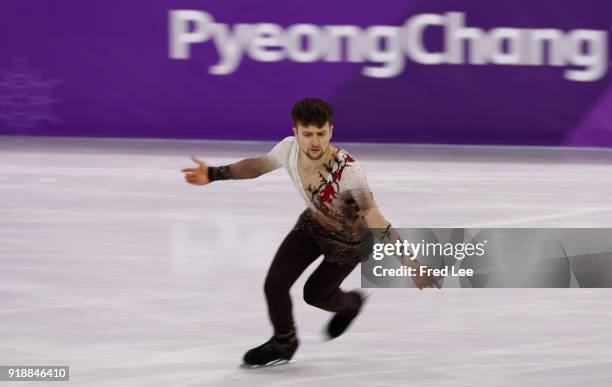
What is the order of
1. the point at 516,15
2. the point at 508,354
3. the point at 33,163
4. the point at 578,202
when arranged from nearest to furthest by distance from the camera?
1. the point at 508,354
2. the point at 578,202
3. the point at 33,163
4. the point at 516,15

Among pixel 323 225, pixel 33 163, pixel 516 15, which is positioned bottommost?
pixel 33 163

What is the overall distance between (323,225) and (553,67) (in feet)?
26.5

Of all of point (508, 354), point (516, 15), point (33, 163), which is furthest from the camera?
A: point (516, 15)

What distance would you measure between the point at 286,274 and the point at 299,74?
793cm

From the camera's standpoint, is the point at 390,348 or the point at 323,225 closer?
the point at 323,225

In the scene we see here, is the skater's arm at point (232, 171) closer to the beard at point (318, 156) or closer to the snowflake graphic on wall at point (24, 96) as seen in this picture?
the beard at point (318, 156)

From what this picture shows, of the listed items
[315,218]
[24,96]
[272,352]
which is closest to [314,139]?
[315,218]

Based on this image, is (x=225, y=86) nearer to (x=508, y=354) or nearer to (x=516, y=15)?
(x=516, y=15)

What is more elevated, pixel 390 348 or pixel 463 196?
pixel 390 348

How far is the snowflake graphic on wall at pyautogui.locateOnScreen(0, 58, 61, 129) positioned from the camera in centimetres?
1305

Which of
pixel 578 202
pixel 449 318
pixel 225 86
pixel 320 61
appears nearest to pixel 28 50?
pixel 225 86

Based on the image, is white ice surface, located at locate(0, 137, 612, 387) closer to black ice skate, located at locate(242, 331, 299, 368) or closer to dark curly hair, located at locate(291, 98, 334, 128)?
black ice skate, located at locate(242, 331, 299, 368)

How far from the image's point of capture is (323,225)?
5.07 meters

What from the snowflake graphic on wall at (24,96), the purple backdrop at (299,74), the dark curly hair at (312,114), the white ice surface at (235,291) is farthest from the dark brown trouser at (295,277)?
the snowflake graphic on wall at (24,96)
